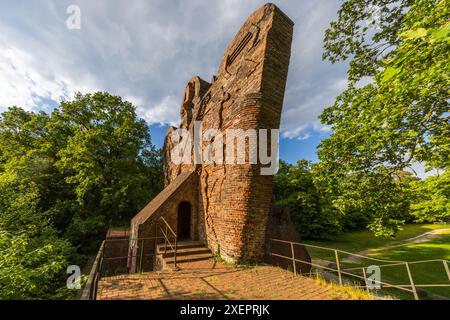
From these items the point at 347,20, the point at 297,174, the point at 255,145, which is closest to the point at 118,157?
the point at 255,145

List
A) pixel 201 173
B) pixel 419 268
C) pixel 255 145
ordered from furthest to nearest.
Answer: pixel 419 268
pixel 201 173
pixel 255 145

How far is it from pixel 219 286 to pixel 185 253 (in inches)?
131

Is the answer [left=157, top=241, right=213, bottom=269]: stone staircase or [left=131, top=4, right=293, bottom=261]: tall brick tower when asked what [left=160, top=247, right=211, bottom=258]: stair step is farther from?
[left=131, top=4, right=293, bottom=261]: tall brick tower

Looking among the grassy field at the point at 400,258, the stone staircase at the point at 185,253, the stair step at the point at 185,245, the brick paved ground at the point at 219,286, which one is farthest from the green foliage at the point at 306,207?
the brick paved ground at the point at 219,286

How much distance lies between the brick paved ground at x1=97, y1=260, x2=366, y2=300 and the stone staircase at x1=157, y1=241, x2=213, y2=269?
928 mm

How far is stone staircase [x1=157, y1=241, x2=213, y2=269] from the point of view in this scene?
7162 mm

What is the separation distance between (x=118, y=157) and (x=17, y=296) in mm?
12982

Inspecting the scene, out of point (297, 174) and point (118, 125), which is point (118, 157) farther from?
point (297, 174)

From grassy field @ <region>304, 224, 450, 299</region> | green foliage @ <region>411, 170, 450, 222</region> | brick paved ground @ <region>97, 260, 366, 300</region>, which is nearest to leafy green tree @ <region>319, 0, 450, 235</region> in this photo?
green foliage @ <region>411, 170, 450, 222</region>

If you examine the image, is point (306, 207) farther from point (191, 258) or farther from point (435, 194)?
point (191, 258)

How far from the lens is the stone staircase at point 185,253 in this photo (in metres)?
7.16

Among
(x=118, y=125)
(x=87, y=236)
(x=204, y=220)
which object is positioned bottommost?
(x=87, y=236)

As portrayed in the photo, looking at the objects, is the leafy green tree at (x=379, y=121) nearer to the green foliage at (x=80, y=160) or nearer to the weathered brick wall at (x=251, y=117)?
the weathered brick wall at (x=251, y=117)

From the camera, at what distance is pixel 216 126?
8.98 m
